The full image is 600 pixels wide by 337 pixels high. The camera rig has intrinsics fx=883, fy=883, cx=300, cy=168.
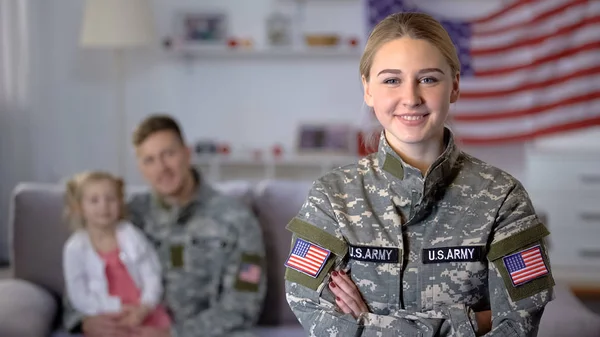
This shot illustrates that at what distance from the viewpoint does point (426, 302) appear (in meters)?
1.53

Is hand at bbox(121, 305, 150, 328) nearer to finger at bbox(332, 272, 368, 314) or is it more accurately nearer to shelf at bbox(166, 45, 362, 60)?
finger at bbox(332, 272, 368, 314)

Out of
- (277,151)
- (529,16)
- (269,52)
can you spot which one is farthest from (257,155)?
(529,16)

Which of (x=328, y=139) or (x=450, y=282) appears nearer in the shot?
(x=450, y=282)

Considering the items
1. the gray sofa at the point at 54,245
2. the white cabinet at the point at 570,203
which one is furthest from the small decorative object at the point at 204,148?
the gray sofa at the point at 54,245

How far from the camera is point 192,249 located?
281 cm

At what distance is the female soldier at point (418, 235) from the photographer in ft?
4.90

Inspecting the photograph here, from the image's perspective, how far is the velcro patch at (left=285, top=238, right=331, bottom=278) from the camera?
1.56m

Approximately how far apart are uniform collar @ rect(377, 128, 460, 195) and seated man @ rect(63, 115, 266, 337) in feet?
4.07

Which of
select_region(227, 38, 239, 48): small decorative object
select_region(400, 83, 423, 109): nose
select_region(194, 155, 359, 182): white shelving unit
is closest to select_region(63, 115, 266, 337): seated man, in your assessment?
select_region(400, 83, 423, 109): nose

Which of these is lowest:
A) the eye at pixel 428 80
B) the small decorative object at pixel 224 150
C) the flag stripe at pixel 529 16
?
the small decorative object at pixel 224 150

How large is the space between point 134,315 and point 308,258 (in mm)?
1343

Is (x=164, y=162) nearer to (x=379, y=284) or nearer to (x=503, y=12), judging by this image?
(x=379, y=284)

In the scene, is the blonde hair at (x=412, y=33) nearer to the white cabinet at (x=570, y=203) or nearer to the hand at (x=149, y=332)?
the hand at (x=149, y=332)

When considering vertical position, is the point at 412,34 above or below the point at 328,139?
above
